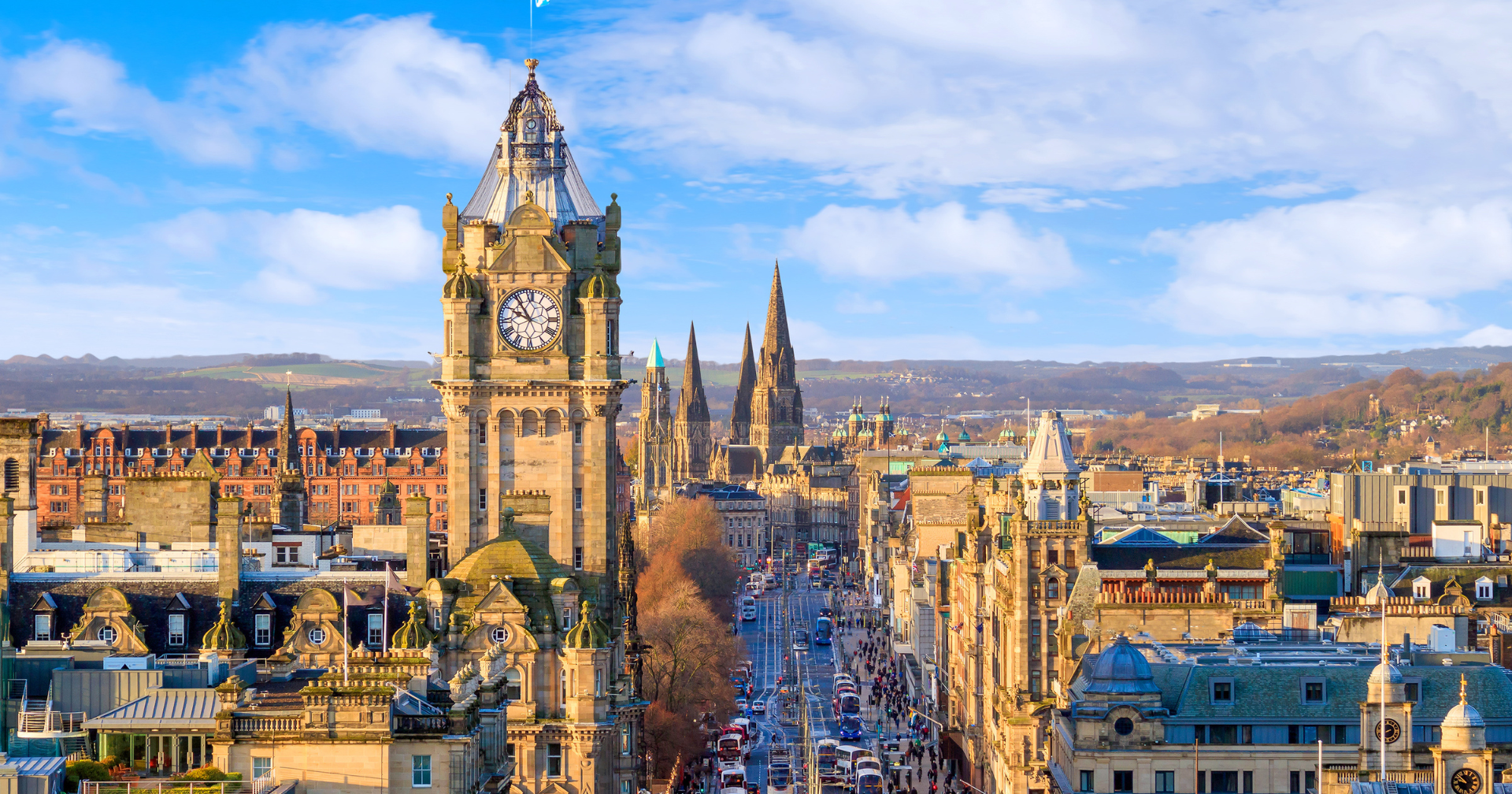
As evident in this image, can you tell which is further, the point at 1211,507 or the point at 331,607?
the point at 1211,507

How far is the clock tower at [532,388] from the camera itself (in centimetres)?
10469

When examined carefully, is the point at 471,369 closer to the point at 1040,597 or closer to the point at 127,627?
the point at 127,627

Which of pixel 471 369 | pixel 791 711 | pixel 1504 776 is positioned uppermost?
pixel 471 369

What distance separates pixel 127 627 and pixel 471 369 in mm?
22770

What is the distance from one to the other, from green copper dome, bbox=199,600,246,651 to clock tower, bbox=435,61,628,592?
19839 millimetres

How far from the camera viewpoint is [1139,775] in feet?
254

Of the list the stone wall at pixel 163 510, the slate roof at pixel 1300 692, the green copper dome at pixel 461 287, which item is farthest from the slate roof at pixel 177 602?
the slate roof at pixel 1300 692

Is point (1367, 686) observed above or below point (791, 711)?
above

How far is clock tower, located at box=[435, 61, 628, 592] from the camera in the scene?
105 m

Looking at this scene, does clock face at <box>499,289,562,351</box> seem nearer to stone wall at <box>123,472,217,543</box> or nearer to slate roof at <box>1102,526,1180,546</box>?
stone wall at <box>123,472,217,543</box>

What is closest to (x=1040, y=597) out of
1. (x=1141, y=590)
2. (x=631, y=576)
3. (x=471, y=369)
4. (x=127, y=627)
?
(x=1141, y=590)

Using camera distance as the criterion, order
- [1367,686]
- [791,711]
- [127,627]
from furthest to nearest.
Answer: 1. [791,711]
2. [127,627]
3. [1367,686]

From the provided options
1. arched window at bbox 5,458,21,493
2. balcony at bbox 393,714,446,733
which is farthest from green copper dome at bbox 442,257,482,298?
balcony at bbox 393,714,446,733

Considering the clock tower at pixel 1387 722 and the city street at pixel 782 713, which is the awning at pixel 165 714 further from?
the city street at pixel 782 713
